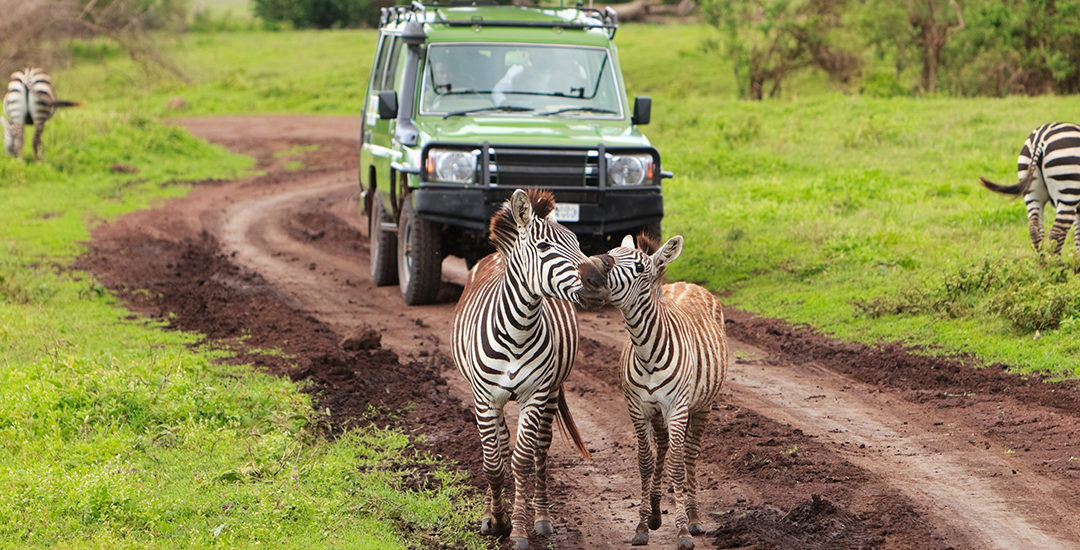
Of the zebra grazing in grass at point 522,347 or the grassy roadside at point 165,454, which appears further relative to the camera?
the grassy roadside at point 165,454

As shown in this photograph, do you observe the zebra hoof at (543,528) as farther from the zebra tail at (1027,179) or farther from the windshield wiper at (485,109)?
the zebra tail at (1027,179)

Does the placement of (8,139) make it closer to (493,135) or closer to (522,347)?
(493,135)

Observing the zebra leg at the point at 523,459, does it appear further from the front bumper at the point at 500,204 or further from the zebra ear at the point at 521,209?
the front bumper at the point at 500,204

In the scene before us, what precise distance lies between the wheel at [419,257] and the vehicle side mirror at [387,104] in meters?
0.87

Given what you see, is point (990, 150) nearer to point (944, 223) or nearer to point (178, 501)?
point (944, 223)

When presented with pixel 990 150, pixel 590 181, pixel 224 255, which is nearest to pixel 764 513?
pixel 590 181

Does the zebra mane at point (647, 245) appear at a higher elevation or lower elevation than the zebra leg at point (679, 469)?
higher

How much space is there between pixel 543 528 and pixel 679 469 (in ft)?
2.66

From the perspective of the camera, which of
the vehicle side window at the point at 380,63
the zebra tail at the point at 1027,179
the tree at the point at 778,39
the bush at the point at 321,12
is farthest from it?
the bush at the point at 321,12

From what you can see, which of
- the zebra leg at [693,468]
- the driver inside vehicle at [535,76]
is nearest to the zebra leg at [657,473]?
the zebra leg at [693,468]

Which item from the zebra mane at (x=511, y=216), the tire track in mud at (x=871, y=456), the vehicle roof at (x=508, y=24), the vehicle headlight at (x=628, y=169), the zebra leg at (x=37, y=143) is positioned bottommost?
the zebra leg at (x=37, y=143)

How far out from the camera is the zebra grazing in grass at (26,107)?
1981cm

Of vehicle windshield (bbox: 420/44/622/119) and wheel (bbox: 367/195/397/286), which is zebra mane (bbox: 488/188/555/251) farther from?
wheel (bbox: 367/195/397/286)

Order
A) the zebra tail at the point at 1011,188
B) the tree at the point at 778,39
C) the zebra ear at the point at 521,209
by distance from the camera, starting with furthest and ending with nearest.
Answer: the tree at the point at 778,39, the zebra tail at the point at 1011,188, the zebra ear at the point at 521,209
